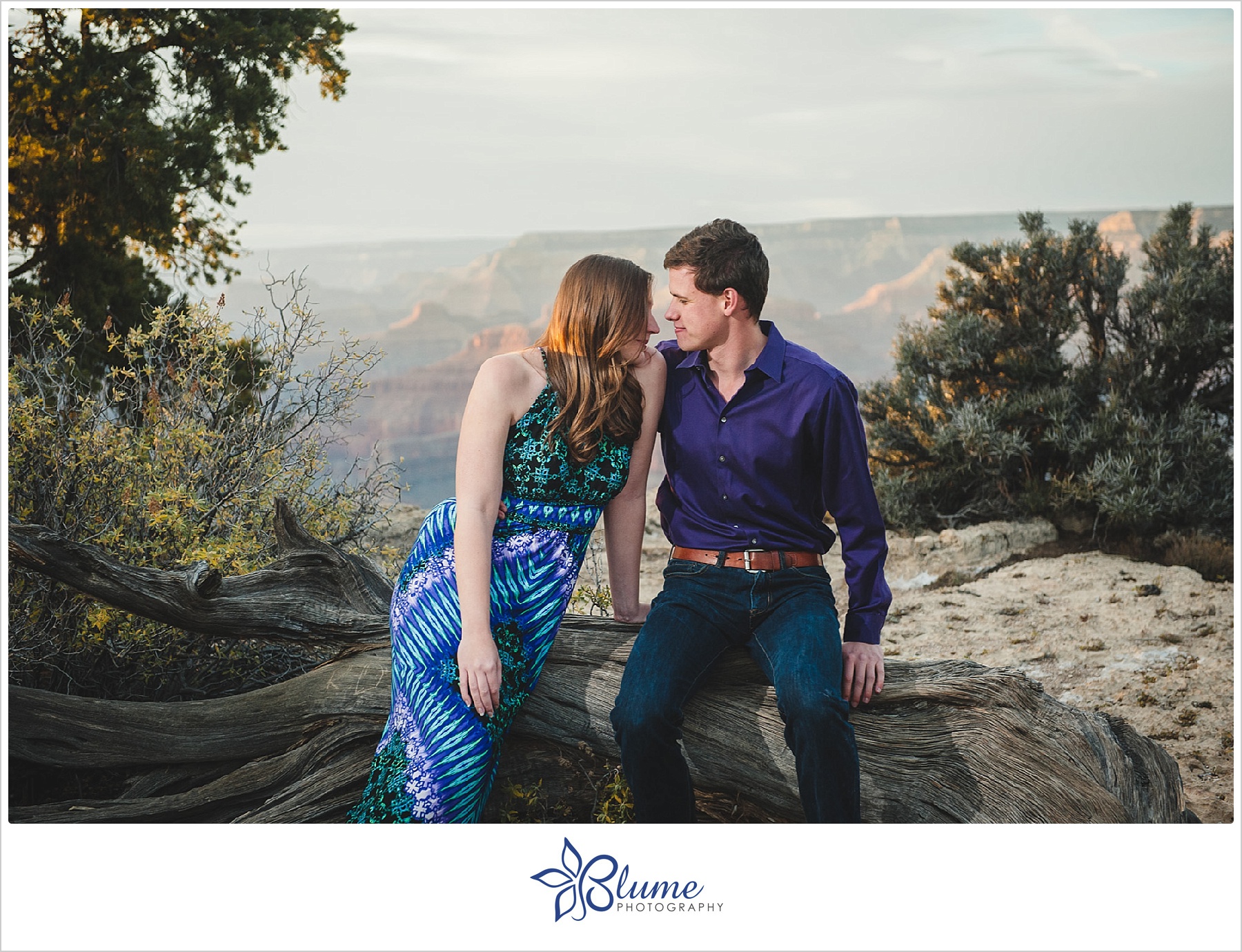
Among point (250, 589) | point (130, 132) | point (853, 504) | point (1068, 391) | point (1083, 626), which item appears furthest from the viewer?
point (1068, 391)

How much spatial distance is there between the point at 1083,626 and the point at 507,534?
3.95 metres

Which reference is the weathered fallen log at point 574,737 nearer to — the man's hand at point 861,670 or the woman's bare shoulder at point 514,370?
the man's hand at point 861,670

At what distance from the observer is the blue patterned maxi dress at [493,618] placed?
8.16 ft

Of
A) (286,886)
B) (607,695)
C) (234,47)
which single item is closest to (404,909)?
(286,886)

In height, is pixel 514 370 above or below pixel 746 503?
above

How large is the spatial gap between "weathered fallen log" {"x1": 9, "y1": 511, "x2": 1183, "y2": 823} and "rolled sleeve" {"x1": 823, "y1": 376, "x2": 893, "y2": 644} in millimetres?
291

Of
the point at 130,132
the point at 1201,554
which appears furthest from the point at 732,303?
the point at 1201,554

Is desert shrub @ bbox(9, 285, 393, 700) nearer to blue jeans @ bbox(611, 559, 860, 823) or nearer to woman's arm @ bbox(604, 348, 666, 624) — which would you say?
woman's arm @ bbox(604, 348, 666, 624)

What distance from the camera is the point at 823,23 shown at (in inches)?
149

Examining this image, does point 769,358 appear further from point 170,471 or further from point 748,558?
point 170,471

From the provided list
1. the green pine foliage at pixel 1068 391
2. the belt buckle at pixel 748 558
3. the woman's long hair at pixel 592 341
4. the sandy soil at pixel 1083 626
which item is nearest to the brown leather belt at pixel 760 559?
the belt buckle at pixel 748 558

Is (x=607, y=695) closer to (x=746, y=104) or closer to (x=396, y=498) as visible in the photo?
(x=396, y=498)

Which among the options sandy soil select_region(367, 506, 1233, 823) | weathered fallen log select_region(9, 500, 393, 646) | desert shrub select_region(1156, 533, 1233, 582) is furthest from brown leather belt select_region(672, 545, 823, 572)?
desert shrub select_region(1156, 533, 1233, 582)

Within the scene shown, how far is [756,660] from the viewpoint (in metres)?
2.60
